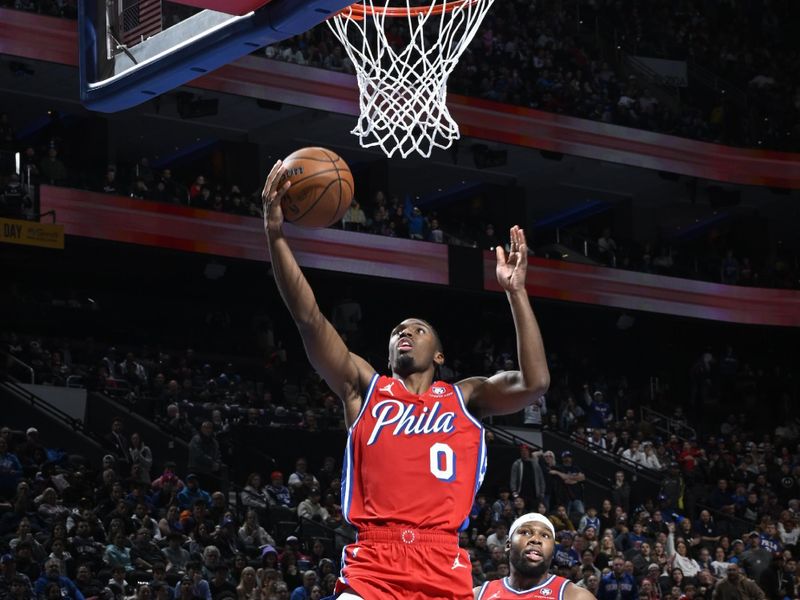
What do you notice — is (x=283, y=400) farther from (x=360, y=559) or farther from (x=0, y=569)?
(x=360, y=559)

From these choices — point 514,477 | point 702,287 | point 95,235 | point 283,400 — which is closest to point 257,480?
point 514,477

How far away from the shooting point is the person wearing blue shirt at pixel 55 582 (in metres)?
11.4

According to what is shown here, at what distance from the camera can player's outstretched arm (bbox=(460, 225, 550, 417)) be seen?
527 cm

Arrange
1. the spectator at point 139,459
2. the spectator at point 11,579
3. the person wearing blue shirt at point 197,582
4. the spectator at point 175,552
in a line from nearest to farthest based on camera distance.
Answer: the spectator at point 11,579
the person wearing blue shirt at point 197,582
the spectator at point 175,552
the spectator at point 139,459

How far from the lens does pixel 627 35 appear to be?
29562mm

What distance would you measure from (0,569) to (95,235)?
1078 cm

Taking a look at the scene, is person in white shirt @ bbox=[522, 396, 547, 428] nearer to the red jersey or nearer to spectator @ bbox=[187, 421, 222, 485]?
spectator @ bbox=[187, 421, 222, 485]

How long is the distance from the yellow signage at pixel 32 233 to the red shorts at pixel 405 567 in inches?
615

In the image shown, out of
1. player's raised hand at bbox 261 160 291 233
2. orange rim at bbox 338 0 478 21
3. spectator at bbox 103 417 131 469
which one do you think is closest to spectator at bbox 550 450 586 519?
spectator at bbox 103 417 131 469

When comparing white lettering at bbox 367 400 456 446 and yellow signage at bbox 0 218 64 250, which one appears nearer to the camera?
white lettering at bbox 367 400 456 446

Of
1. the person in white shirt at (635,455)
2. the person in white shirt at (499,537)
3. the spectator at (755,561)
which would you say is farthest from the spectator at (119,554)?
the person in white shirt at (635,455)

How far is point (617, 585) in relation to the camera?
1510cm

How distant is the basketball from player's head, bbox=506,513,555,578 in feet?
6.60

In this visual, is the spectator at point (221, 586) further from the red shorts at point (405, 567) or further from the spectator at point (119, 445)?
the red shorts at point (405, 567)
